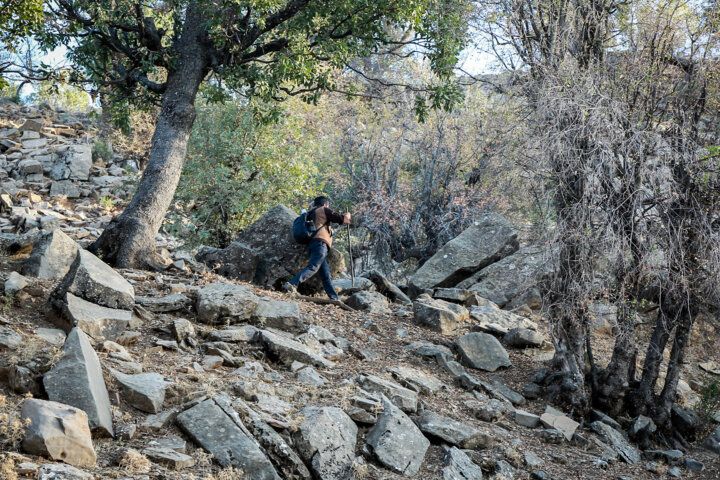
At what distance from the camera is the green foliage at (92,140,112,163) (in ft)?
67.1

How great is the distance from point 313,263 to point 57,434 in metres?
→ 6.39

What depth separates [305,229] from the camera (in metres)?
10.6

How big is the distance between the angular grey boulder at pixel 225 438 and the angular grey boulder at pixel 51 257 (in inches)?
141

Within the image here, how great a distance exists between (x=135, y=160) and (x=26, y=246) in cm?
1212

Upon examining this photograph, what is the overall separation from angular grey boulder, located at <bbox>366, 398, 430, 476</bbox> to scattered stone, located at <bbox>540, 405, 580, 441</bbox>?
2.22m

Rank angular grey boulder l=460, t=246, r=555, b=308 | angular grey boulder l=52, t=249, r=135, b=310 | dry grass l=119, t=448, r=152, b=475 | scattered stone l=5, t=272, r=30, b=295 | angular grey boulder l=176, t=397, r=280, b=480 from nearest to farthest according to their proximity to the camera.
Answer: dry grass l=119, t=448, r=152, b=475
angular grey boulder l=176, t=397, r=280, b=480
angular grey boulder l=52, t=249, r=135, b=310
scattered stone l=5, t=272, r=30, b=295
angular grey boulder l=460, t=246, r=555, b=308

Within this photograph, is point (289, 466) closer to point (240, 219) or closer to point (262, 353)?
point (262, 353)

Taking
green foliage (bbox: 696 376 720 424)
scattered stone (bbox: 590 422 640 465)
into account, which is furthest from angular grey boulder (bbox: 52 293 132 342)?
green foliage (bbox: 696 376 720 424)

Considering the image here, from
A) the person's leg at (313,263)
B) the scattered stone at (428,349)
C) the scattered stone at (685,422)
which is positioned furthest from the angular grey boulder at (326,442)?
the scattered stone at (685,422)

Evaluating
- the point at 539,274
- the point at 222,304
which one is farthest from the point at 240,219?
the point at 539,274

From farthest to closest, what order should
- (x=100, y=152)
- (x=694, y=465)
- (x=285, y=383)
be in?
1. (x=100, y=152)
2. (x=694, y=465)
3. (x=285, y=383)

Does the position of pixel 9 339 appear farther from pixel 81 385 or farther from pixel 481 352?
pixel 481 352

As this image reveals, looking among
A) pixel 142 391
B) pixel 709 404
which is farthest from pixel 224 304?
pixel 709 404

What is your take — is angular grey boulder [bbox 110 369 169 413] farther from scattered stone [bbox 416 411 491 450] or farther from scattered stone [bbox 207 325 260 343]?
scattered stone [bbox 416 411 491 450]
